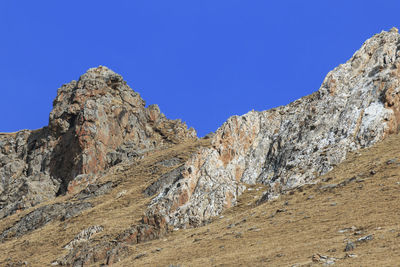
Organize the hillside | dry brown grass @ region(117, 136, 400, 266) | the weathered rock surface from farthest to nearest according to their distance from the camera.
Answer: the weathered rock surface → the hillside → dry brown grass @ region(117, 136, 400, 266)

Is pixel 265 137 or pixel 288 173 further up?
pixel 265 137

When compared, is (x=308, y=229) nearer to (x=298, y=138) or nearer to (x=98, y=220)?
(x=298, y=138)

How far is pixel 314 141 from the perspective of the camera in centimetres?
5497

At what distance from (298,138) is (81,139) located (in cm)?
Answer: 4219

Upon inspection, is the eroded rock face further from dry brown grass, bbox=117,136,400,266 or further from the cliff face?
the cliff face

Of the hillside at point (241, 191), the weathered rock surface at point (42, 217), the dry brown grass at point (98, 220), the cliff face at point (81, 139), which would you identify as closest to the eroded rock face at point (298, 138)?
the hillside at point (241, 191)

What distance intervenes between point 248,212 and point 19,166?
62803mm

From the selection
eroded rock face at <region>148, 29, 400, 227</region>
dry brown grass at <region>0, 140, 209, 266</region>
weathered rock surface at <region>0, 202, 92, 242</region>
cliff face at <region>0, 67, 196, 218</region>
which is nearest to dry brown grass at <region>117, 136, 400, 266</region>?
eroded rock face at <region>148, 29, 400, 227</region>

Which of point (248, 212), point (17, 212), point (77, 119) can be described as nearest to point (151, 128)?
point (77, 119)

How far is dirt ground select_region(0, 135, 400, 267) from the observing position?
28812mm

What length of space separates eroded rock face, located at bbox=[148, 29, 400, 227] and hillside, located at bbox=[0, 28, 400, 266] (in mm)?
148

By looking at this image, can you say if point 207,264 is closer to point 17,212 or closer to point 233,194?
point 233,194

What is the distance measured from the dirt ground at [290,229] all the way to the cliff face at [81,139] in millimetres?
23177

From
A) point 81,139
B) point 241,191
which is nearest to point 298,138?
point 241,191
